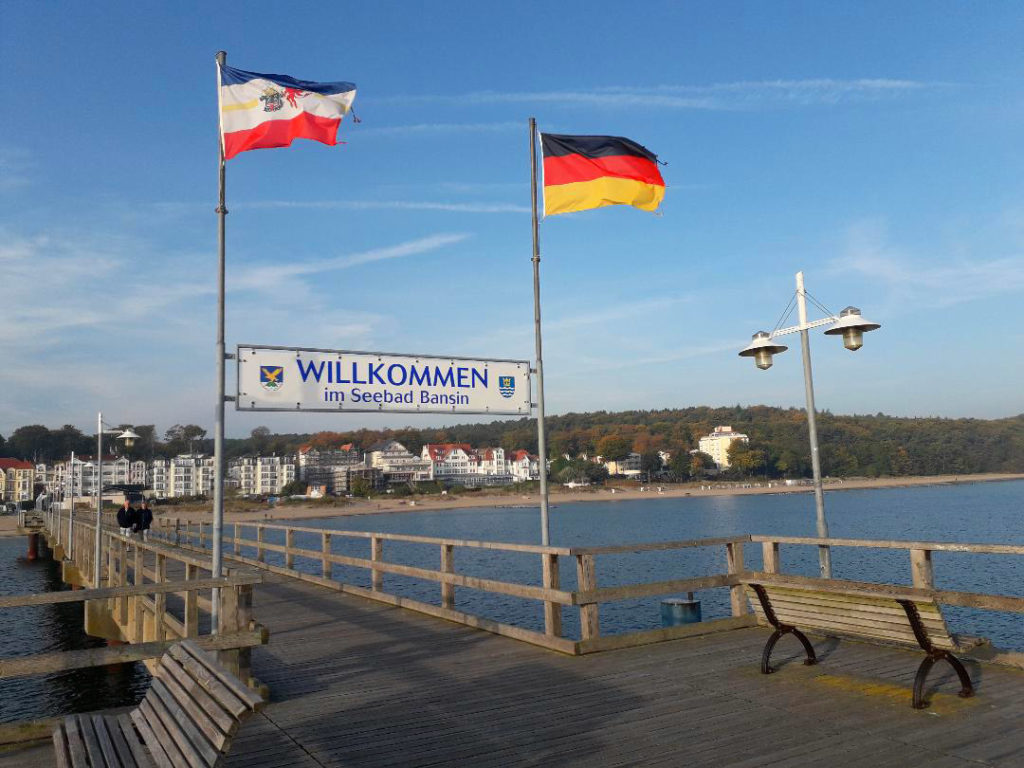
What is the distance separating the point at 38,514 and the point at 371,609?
196 ft

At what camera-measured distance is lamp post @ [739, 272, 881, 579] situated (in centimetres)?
955

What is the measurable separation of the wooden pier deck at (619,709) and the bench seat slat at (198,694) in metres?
1.00

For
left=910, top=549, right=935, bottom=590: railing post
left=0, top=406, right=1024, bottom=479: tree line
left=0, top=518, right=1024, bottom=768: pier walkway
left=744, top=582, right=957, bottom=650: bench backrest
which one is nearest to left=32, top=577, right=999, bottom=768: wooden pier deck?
left=0, top=518, right=1024, bottom=768: pier walkway

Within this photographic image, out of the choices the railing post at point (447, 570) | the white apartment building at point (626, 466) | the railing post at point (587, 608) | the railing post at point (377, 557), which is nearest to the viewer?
the railing post at point (587, 608)

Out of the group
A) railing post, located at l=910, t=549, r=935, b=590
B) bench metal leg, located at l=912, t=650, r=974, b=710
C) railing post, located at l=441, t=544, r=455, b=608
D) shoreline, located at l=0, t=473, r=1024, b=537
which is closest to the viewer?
bench metal leg, located at l=912, t=650, r=974, b=710

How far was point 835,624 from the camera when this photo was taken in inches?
256

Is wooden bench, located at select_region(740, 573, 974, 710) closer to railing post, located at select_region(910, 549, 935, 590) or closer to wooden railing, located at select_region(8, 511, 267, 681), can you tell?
railing post, located at select_region(910, 549, 935, 590)

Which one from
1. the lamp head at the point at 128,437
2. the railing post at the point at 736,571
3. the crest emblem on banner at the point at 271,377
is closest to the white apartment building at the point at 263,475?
the lamp head at the point at 128,437

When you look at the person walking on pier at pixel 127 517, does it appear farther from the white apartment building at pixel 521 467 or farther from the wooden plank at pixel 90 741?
the white apartment building at pixel 521 467

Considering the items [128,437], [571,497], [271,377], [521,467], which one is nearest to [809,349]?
[271,377]

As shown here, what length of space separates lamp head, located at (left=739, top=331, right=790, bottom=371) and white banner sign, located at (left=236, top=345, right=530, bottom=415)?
3107 millimetres

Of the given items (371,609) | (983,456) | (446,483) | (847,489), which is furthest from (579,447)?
(371,609)

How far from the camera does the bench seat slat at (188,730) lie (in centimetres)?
331

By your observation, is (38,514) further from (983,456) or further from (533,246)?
(983,456)
